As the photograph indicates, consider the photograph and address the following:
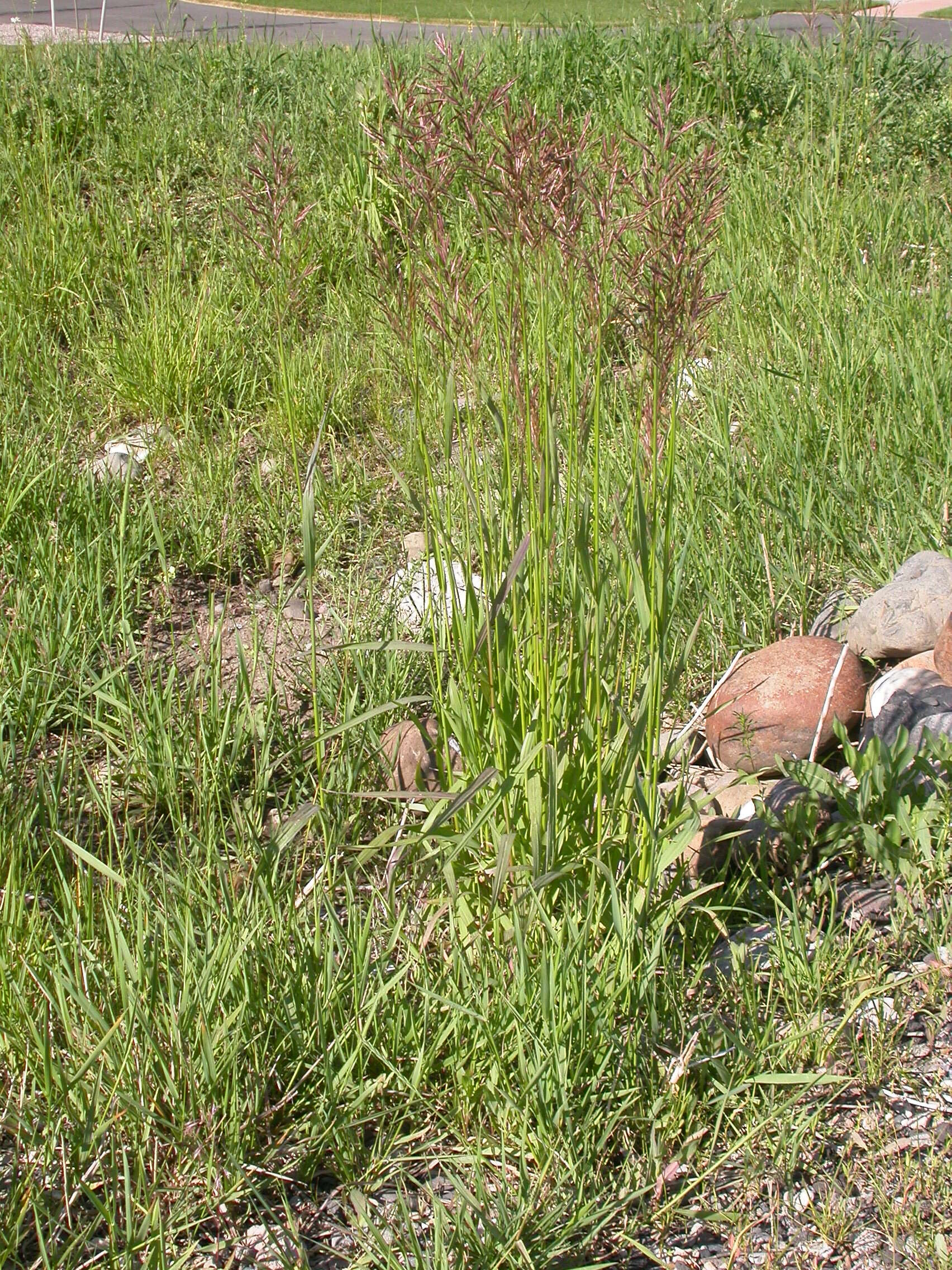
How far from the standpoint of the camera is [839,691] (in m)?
2.47

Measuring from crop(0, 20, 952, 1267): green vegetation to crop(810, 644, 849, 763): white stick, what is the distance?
0.84 feet

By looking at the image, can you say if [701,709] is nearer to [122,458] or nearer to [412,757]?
[412,757]

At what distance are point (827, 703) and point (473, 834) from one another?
3.49ft

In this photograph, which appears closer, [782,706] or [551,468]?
[551,468]

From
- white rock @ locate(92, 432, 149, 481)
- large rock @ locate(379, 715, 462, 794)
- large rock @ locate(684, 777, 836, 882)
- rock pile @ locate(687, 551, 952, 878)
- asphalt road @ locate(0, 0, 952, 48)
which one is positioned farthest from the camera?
asphalt road @ locate(0, 0, 952, 48)

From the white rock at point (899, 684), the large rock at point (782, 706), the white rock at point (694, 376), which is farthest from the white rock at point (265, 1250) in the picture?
the white rock at point (694, 376)

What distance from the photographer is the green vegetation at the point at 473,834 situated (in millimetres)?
1504

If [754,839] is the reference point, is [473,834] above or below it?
above

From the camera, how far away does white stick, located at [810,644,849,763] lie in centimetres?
235

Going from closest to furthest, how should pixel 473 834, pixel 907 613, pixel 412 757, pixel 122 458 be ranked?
pixel 473 834 < pixel 412 757 < pixel 907 613 < pixel 122 458

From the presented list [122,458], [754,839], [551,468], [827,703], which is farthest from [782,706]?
[122,458]

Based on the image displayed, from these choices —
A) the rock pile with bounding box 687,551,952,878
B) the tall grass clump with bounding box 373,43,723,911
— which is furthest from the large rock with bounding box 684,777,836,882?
the tall grass clump with bounding box 373,43,723,911

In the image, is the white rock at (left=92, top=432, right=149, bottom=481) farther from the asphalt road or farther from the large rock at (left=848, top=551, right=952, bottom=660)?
the asphalt road

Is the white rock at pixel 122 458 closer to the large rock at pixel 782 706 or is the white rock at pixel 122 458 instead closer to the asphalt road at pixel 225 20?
the large rock at pixel 782 706
